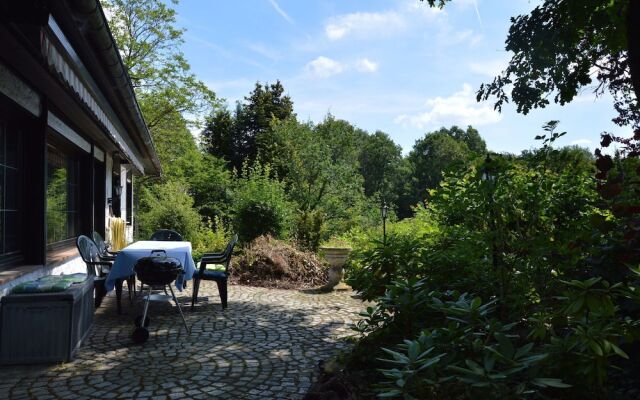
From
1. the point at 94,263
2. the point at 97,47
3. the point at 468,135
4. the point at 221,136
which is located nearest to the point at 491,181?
the point at 97,47

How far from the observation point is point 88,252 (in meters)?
5.91

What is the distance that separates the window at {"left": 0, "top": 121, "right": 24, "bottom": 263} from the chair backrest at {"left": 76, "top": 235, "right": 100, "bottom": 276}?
0.72m

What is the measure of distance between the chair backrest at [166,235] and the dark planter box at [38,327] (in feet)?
15.5

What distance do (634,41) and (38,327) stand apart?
5.91 meters

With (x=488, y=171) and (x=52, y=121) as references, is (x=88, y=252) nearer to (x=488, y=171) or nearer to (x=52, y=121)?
(x=52, y=121)

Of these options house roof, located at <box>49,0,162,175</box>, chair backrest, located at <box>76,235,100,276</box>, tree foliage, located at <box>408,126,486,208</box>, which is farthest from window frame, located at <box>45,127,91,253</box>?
tree foliage, located at <box>408,126,486,208</box>

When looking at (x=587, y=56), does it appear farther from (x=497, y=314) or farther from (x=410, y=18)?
(x=497, y=314)

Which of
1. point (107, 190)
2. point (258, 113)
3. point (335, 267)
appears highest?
point (258, 113)

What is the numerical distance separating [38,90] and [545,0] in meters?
6.99

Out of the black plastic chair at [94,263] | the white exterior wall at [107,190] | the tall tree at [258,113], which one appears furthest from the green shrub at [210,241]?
the tall tree at [258,113]

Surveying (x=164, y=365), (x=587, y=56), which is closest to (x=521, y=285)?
(x=164, y=365)

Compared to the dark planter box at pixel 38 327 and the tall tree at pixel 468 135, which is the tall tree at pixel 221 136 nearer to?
the dark planter box at pixel 38 327

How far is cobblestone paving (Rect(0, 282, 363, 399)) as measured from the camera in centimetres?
338

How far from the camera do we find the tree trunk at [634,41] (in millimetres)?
4074
